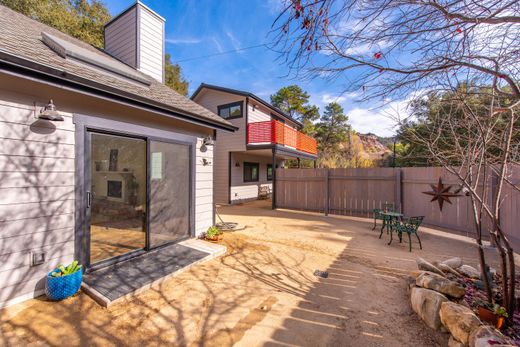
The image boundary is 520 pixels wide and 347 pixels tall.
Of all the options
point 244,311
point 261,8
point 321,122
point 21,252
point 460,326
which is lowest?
point 244,311

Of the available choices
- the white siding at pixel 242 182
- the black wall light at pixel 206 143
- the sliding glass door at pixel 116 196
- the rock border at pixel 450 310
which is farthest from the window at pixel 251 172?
the rock border at pixel 450 310

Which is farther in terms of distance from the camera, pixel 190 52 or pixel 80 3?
pixel 80 3

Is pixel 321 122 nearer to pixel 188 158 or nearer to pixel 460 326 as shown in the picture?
pixel 188 158

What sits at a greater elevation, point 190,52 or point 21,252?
point 190,52

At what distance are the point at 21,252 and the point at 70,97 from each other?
1971 mm

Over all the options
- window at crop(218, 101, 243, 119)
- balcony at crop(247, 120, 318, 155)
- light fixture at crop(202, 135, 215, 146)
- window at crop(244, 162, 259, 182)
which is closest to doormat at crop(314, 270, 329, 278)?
light fixture at crop(202, 135, 215, 146)

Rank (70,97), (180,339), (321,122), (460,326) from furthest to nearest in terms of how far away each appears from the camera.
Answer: (321,122)
(70,97)
(180,339)
(460,326)

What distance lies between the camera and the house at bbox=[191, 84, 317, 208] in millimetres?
10305

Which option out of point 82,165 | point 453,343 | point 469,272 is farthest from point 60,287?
point 469,272

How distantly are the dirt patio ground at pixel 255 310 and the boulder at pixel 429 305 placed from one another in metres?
0.08

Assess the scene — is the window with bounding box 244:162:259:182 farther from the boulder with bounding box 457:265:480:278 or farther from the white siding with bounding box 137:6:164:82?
the boulder with bounding box 457:265:480:278

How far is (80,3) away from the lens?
13992mm

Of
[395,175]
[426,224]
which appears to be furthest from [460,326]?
[395,175]

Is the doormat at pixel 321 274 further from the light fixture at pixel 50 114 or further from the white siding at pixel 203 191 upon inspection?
the light fixture at pixel 50 114
